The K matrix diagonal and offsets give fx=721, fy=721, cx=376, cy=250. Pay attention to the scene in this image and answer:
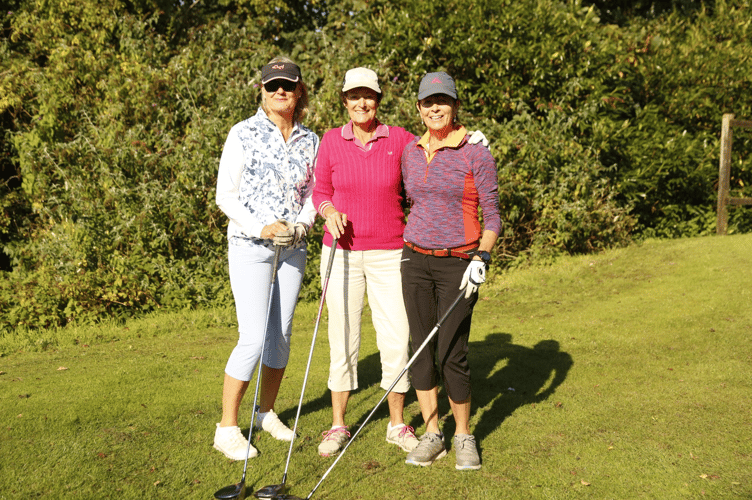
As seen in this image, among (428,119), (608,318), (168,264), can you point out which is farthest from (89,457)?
(608,318)

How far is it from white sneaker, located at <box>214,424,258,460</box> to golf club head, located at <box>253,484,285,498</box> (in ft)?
1.67

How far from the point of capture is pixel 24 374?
20.1 ft

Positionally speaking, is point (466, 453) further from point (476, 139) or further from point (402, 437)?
point (476, 139)

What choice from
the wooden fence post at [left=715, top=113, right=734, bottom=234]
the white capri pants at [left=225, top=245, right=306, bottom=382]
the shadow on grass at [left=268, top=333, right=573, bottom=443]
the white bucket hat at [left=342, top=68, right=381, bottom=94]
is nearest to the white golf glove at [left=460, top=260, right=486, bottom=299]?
the white capri pants at [left=225, top=245, right=306, bottom=382]

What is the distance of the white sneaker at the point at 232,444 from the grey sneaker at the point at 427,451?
95cm

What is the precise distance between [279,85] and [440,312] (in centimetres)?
162

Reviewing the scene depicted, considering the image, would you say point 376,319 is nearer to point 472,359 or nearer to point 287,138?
point 287,138

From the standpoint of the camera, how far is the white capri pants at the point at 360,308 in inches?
172

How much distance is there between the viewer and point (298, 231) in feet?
13.5

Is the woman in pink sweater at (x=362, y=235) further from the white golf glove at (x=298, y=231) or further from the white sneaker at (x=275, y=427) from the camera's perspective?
the white sneaker at (x=275, y=427)

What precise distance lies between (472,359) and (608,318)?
2022 millimetres

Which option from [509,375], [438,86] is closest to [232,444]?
[438,86]

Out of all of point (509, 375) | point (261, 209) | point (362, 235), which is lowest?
point (509, 375)

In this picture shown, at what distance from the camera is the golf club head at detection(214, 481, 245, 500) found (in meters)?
3.66
